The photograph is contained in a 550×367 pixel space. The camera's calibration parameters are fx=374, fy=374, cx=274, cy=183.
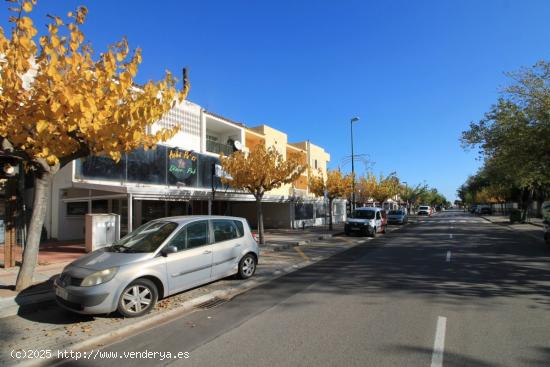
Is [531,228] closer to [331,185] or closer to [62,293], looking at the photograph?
[331,185]

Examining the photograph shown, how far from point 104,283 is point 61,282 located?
0.94 metres

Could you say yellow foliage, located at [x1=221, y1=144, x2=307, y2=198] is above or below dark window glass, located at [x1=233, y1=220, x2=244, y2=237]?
above

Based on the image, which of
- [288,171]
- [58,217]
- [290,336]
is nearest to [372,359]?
[290,336]

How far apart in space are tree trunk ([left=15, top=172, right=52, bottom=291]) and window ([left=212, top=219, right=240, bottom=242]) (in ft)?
11.3

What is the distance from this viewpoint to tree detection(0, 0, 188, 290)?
636 cm

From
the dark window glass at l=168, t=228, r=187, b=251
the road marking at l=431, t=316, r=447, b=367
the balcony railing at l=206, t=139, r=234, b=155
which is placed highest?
the balcony railing at l=206, t=139, r=234, b=155

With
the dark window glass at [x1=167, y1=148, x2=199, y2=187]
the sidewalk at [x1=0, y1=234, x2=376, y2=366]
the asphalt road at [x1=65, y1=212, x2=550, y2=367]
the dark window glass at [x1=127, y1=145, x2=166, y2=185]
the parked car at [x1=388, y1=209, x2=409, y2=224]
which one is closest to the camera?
the asphalt road at [x1=65, y1=212, x2=550, y2=367]

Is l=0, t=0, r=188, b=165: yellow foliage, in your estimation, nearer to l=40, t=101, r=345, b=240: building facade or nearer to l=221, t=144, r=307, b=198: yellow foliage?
l=40, t=101, r=345, b=240: building facade

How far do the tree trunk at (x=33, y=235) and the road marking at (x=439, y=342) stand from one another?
7.31m

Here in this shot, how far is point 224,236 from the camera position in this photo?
8.43m

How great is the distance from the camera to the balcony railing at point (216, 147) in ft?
77.2

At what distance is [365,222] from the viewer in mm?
22578

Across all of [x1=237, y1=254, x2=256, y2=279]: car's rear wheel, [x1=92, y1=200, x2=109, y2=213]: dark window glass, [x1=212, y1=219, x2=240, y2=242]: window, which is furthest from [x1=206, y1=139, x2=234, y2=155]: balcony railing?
[x1=212, y1=219, x2=240, y2=242]: window

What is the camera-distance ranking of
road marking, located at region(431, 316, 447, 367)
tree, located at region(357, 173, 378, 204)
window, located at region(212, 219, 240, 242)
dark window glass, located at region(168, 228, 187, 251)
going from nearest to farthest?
road marking, located at region(431, 316, 447, 367) → dark window glass, located at region(168, 228, 187, 251) → window, located at region(212, 219, 240, 242) → tree, located at region(357, 173, 378, 204)
